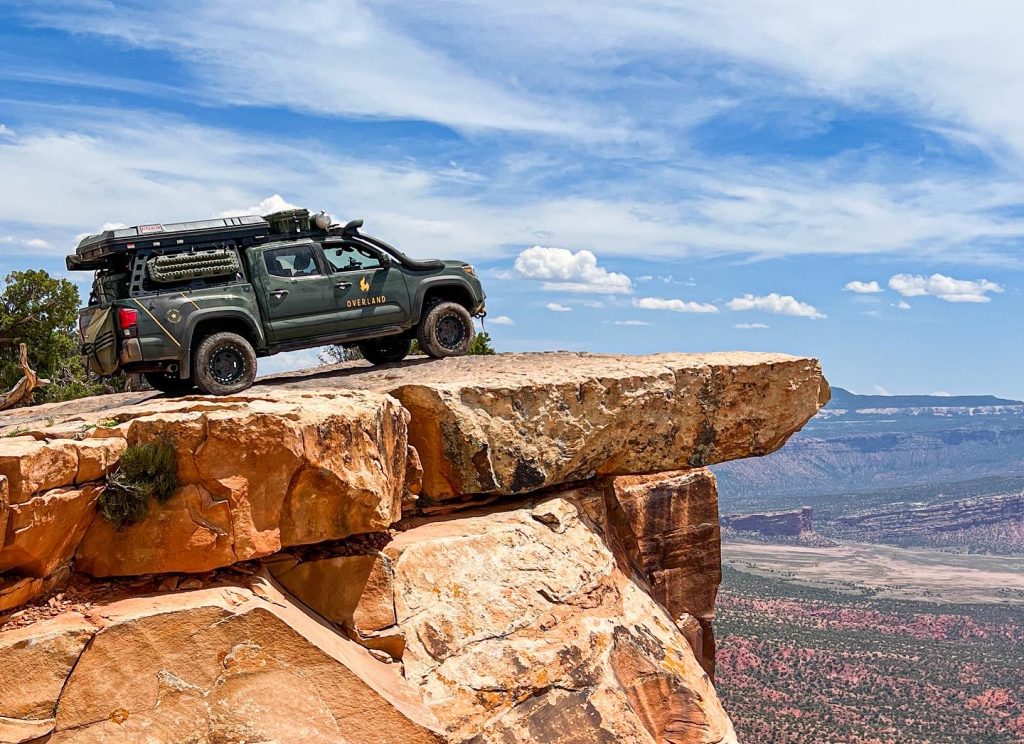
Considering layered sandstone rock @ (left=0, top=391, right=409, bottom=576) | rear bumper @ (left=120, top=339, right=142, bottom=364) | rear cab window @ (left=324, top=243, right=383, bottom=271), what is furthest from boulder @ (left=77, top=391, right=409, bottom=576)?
rear cab window @ (left=324, top=243, right=383, bottom=271)

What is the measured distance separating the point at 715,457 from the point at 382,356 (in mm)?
5802

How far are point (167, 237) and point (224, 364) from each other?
6.22ft

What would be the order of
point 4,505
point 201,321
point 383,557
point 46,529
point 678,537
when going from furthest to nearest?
point 678,537, point 201,321, point 383,557, point 46,529, point 4,505

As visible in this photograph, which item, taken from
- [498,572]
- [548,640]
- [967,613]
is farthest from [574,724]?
[967,613]

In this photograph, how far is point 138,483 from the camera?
10.8 meters

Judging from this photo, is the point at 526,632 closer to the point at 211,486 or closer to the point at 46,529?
the point at 211,486

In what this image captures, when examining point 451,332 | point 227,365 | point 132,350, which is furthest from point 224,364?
point 451,332

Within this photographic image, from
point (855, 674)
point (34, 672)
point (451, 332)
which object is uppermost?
point (451, 332)

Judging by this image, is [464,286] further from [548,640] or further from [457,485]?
[548,640]

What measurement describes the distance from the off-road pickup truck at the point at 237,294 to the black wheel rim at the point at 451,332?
17 centimetres

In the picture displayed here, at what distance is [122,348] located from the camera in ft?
47.7

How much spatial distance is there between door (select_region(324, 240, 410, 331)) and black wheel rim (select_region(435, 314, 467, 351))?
0.85 meters

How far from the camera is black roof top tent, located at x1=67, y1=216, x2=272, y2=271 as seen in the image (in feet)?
48.2

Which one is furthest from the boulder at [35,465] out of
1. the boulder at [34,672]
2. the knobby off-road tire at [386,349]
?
the knobby off-road tire at [386,349]
